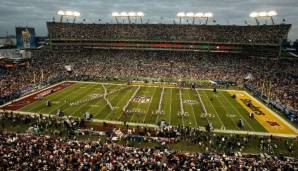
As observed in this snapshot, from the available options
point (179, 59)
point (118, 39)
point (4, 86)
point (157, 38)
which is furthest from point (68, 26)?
point (4, 86)

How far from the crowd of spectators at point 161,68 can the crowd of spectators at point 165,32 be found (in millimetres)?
4831

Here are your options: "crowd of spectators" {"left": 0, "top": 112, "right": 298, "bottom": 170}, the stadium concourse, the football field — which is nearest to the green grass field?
the football field

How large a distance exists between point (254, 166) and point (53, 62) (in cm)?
5659

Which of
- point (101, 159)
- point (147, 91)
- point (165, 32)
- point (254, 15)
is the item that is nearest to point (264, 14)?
point (254, 15)

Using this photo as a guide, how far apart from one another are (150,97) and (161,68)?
2352cm

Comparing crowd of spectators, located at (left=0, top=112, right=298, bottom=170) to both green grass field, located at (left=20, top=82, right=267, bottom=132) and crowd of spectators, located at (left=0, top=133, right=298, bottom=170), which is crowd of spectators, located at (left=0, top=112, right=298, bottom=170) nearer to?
crowd of spectators, located at (left=0, top=133, right=298, bottom=170)

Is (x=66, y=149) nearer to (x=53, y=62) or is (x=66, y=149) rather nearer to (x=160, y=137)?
(x=160, y=137)

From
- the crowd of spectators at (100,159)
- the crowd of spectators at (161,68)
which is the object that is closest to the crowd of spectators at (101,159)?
the crowd of spectators at (100,159)

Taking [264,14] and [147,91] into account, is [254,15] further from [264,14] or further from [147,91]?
[147,91]

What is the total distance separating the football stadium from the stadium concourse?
0.41ft

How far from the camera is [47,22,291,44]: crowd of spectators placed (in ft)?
238

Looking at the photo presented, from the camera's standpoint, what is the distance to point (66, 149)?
17609mm

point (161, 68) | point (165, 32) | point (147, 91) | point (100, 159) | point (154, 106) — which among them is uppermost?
Answer: point (165, 32)

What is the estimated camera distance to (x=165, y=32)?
78500 mm
